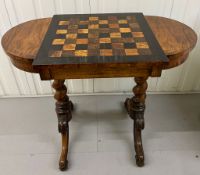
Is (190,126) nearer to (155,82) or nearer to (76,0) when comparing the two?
(155,82)

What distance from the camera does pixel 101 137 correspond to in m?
1.33

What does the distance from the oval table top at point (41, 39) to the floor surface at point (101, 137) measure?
62 centimetres

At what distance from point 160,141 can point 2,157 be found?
948 millimetres

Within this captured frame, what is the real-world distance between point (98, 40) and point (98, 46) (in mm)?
53

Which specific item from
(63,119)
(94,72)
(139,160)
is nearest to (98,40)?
(94,72)

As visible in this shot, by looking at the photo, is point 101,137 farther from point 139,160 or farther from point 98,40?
point 98,40

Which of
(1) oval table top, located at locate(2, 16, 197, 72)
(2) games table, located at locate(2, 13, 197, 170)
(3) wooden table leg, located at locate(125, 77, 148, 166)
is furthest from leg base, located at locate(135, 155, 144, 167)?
(1) oval table top, located at locate(2, 16, 197, 72)

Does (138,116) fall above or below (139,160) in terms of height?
above

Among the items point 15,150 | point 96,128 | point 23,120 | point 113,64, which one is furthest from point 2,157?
point 113,64

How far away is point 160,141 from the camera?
1302 millimetres

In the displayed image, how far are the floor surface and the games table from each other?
37 cm

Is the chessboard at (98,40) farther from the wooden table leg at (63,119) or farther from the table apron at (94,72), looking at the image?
the wooden table leg at (63,119)

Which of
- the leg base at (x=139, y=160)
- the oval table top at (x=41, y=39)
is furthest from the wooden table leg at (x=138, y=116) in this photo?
the oval table top at (x=41, y=39)

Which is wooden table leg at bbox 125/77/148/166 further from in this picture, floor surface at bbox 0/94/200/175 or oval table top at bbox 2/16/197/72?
oval table top at bbox 2/16/197/72
